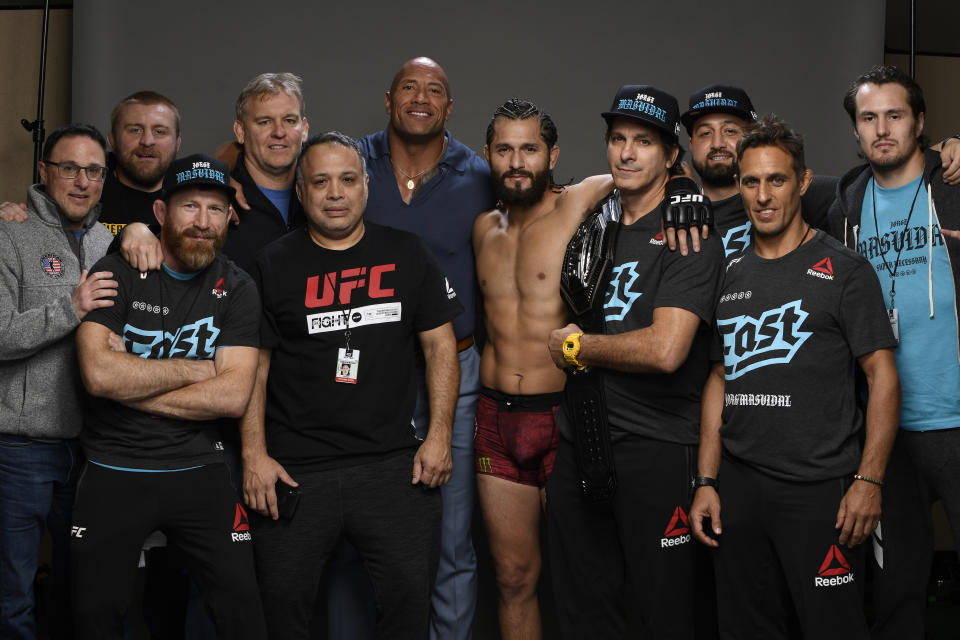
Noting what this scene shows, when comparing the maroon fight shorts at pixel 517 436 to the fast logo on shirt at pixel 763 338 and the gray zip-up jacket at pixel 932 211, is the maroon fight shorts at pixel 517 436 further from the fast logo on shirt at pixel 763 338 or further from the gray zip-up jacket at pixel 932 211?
the gray zip-up jacket at pixel 932 211

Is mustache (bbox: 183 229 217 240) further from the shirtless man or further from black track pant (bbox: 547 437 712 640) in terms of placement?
black track pant (bbox: 547 437 712 640)

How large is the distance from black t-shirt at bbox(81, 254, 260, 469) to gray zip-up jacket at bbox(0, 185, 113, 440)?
20 centimetres

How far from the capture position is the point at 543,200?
10.9ft

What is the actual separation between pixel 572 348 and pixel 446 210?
37.6 inches

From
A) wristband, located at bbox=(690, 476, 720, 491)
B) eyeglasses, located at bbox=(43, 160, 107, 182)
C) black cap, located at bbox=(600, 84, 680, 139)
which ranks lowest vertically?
wristband, located at bbox=(690, 476, 720, 491)

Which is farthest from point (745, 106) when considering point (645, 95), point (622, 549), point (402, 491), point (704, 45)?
point (402, 491)

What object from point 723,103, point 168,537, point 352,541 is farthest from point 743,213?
point 168,537

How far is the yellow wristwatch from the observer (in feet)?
9.06

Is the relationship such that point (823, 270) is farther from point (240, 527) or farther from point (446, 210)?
point (240, 527)

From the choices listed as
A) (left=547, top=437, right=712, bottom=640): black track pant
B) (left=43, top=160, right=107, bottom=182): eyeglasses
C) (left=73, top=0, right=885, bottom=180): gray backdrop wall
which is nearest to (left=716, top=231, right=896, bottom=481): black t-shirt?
(left=547, top=437, right=712, bottom=640): black track pant

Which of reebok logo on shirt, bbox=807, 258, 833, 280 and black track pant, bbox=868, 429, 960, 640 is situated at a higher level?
reebok logo on shirt, bbox=807, 258, 833, 280

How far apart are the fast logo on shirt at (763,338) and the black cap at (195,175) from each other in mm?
1704

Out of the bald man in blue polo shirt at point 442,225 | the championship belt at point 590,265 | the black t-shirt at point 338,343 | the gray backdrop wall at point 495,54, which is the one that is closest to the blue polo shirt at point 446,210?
the bald man in blue polo shirt at point 442,225

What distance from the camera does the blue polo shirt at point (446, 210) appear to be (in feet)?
11.1
